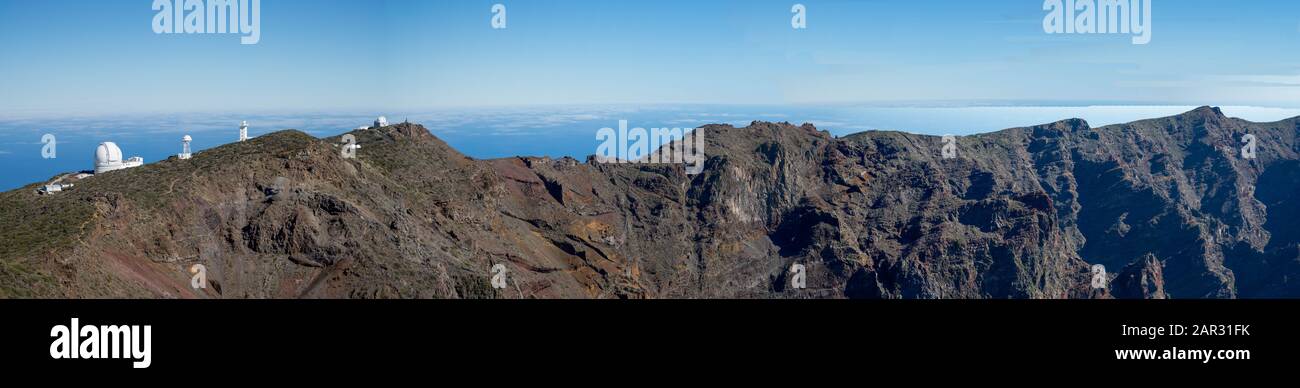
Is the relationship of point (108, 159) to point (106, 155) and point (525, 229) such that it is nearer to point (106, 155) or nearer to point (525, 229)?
point (106, 155)

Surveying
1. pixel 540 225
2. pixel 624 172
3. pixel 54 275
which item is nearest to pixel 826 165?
pixel 624 172

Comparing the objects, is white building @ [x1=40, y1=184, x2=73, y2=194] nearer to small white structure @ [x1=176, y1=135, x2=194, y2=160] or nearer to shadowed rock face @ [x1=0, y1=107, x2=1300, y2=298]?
shadowed rock face @ [x1=0, y1=107, x2=1300, y2=298]

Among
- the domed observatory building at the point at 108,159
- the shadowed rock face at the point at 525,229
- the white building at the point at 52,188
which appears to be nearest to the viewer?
the shadowed rock face at the point at 525,229

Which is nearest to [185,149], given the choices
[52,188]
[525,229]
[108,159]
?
[108,159]

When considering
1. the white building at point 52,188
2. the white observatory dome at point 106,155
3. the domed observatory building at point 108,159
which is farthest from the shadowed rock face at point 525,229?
the white observatory dome at point 106,155

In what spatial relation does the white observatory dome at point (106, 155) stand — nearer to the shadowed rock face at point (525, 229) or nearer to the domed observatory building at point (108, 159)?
the domed observatory building at point (108, 159)

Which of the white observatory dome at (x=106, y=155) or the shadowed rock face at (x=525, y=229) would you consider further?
the white observatory dome at (x=106, y=155)

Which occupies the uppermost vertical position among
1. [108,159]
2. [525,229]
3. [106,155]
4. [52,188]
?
[106,155]

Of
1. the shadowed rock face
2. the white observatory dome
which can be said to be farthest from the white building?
the white observatory dome
